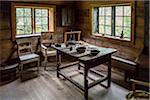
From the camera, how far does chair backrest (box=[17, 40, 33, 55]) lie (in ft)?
15.8

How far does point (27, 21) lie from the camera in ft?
17.3

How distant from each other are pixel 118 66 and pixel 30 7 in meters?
2.69

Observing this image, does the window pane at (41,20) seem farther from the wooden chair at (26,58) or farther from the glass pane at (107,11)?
the glass pane at (107,11)

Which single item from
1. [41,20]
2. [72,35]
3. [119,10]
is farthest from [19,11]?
[119,10]

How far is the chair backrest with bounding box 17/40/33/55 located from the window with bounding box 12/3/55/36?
29 cm

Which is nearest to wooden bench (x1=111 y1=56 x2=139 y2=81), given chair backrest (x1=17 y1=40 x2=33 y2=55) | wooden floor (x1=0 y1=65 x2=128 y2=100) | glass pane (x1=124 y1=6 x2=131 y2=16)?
wooden floor (x1=0 y1=65 x2=128 y2=100)

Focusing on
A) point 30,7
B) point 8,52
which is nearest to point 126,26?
point 30,7

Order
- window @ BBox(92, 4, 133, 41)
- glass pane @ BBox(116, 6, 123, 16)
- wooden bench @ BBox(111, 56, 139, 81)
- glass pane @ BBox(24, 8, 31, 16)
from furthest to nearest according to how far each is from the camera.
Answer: glass pane @ BBox(24, 8, 31, 16)
glass pane @ BBox(116, 6, 123, 16)
window @ BBox(92, 4, 133, 41)
wooden bench @ BBox(111, 56, 139, 81)

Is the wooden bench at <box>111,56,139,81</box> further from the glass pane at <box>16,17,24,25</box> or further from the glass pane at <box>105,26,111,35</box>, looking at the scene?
the glass pane at <box>16,17,24,25</box>

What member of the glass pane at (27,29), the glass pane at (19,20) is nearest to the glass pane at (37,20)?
the glass pane at (27,29)

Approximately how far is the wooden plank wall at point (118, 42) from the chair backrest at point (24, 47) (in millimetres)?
1622

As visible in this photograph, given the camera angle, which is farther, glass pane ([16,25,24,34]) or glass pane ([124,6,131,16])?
glass pane ([16,25,24,34])

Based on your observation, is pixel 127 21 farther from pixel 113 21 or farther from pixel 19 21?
pixel 19 21

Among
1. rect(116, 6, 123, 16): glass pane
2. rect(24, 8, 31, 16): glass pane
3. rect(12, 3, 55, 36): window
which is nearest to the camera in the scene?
rect(116, 6, 123, 16): glass pane
